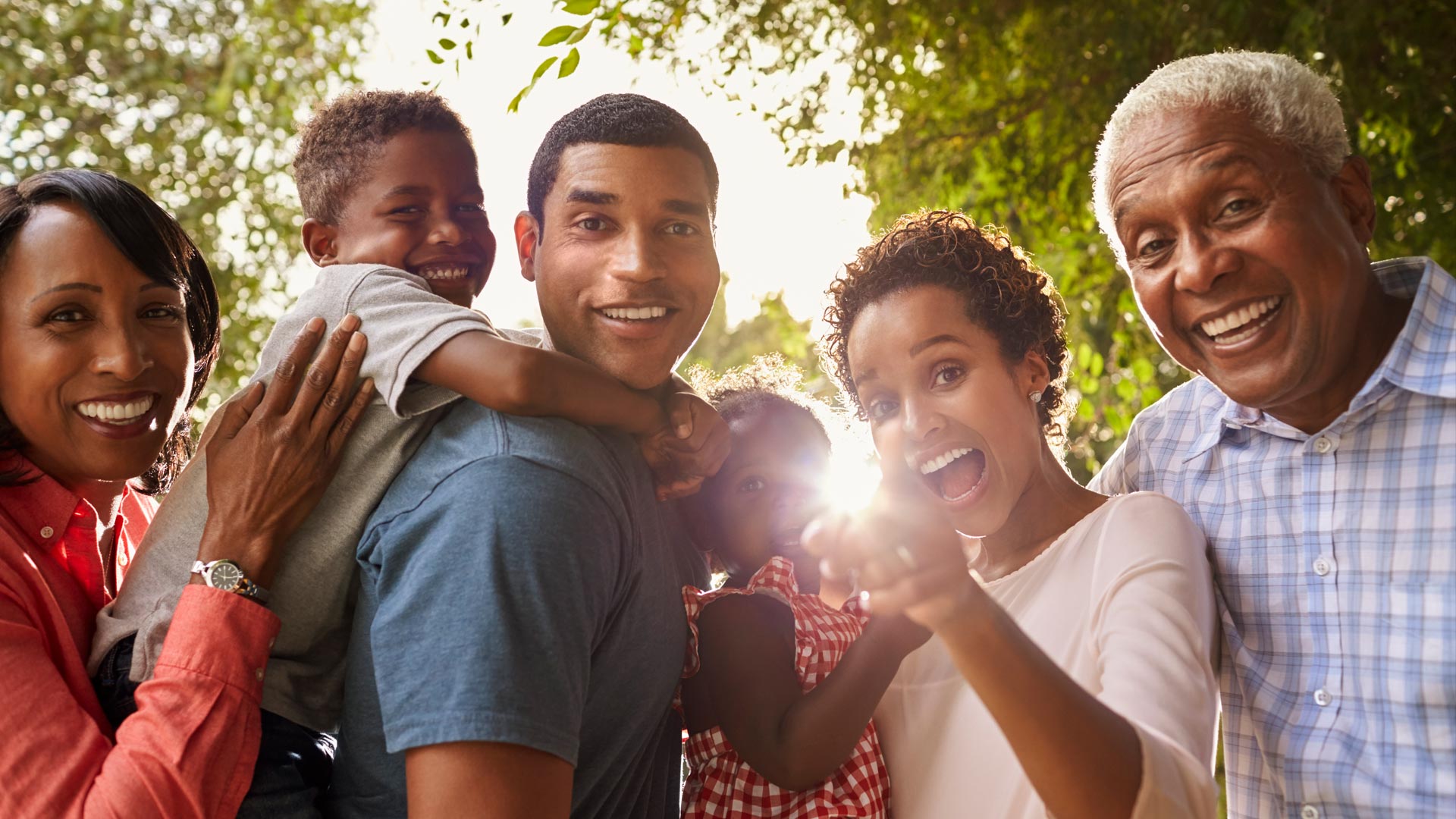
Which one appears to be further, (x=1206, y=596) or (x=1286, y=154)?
(x=1286, y=154)

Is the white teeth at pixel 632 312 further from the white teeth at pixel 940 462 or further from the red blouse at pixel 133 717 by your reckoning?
the red blouse at pixel 133 717

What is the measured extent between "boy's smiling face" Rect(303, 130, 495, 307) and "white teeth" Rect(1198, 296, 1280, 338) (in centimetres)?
160

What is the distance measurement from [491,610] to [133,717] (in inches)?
25.4

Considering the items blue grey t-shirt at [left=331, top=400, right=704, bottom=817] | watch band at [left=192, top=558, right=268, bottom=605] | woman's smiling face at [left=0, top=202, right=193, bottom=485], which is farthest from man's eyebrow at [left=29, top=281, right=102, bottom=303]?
blue grey t-shirt at [left=331, top=400, right=704, bottom=817]

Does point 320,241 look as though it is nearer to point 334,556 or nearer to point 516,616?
point 334,556

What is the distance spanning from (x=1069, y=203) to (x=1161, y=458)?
2.33 m

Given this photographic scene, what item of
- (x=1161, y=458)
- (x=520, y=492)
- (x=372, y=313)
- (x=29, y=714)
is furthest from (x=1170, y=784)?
(x=29, y=714)

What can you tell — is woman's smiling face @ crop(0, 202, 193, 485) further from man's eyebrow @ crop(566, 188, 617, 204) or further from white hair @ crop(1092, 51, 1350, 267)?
white hair @ crop(1092, 51, 1350, 267)

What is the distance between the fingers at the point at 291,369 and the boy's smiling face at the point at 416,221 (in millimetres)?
548

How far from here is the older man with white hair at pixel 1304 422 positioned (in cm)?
202

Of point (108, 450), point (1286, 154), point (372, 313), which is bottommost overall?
point (108, 450)

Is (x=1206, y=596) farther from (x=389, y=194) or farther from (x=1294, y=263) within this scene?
(x=389, y=194)

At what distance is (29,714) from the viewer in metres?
1.72

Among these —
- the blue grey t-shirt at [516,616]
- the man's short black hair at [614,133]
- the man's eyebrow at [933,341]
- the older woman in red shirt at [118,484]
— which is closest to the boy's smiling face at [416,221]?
the older woman in red shirt at [118,484]
